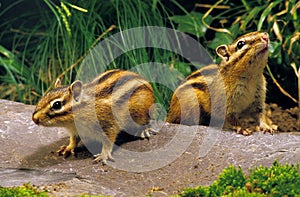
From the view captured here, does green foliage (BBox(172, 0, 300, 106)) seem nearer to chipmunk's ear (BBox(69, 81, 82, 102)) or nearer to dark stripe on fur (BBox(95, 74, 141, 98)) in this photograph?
dark stripe on fur (BBox(95, 74, 141, 98))

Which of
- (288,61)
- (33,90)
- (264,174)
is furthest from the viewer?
(33,90)

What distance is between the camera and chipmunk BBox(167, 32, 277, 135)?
16.6 feet

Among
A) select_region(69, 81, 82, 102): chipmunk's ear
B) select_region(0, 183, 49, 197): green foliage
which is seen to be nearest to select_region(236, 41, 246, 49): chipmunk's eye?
select_region(69, 81, 82, 102): chipmunk's ear

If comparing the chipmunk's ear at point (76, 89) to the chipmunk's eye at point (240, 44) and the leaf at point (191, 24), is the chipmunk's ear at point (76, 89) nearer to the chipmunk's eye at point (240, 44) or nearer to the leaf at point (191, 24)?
the chipmunk's eye at point (240, 44)

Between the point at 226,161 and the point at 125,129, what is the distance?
3.26 ft

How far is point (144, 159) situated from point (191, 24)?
268cm

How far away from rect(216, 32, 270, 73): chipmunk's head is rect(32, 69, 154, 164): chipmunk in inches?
31.4

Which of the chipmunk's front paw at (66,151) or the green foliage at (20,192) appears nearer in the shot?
the green foliage at (20,192)

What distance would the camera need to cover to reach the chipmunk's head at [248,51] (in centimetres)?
491

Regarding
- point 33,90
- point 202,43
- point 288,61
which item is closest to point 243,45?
point 288,61

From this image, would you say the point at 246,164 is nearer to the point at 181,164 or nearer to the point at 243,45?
A: the point at 181,164

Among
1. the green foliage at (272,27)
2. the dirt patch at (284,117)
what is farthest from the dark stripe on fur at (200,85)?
the dirt patch at (284,117)

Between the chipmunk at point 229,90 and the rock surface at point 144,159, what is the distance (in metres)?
0.24

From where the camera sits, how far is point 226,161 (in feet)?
15.6
